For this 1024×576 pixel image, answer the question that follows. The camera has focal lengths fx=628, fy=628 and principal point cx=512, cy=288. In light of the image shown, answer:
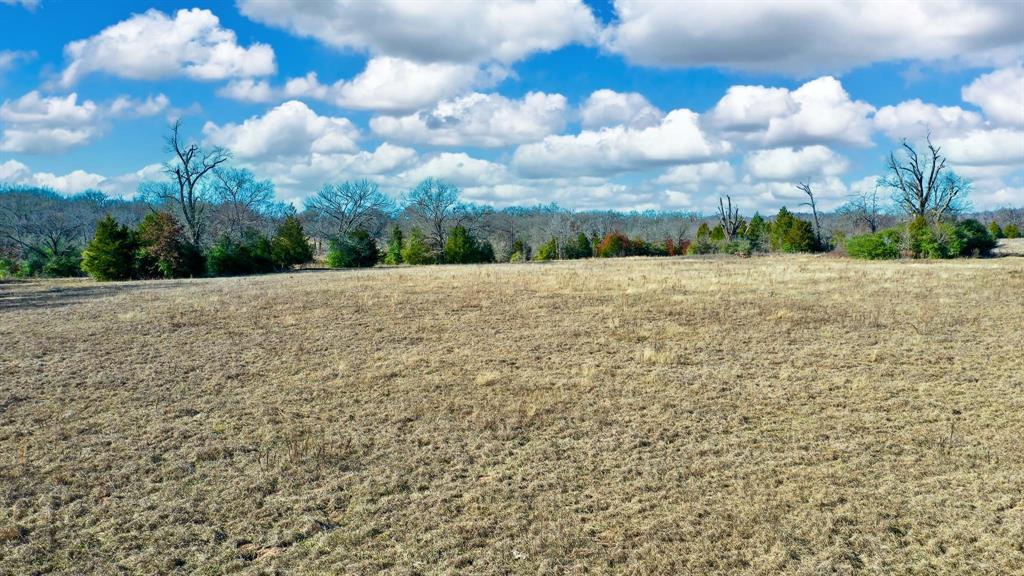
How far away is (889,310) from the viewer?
55.0ft

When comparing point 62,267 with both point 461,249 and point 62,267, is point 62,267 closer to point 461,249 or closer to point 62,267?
point 62,267

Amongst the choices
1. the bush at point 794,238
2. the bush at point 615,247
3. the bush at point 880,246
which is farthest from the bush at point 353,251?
the bush at point 794,238

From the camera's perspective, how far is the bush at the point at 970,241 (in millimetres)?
35250

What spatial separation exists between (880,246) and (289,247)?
36.6m

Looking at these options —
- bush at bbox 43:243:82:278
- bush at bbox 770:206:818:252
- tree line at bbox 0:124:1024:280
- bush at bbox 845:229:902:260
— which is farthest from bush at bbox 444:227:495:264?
bush at bbox 845:229:902:260

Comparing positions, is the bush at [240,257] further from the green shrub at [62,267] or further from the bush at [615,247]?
the bush at [615,247]

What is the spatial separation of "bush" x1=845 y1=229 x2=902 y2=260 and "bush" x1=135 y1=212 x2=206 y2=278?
38103mm

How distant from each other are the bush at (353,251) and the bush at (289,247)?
191cm

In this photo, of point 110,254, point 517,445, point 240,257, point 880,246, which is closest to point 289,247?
point 240,257

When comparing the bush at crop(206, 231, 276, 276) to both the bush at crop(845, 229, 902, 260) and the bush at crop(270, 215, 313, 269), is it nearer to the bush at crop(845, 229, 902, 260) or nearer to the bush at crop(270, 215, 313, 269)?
the bush at crop(270, 215, 313, 269)

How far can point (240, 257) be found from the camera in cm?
3684

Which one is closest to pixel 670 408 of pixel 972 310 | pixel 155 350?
pixel 155 350

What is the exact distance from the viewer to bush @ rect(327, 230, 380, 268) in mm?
43719

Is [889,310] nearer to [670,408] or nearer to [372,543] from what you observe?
[670,408]
